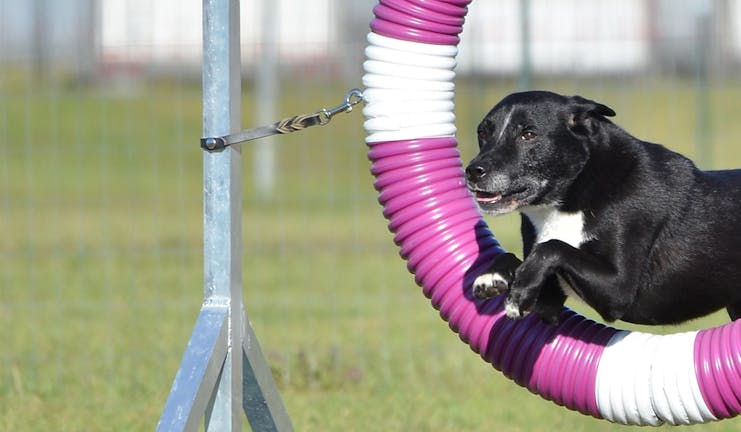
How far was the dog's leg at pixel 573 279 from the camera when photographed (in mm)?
3328

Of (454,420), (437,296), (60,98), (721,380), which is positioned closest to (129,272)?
(60,98)

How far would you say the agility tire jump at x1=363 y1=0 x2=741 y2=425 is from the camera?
138 inches

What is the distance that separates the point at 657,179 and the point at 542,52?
544cm

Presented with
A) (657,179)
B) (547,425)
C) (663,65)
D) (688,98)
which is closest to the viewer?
(657,179)

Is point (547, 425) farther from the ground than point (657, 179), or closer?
closer

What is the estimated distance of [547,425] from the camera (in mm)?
4949

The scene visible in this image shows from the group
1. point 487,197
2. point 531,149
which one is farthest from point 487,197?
point 531,149

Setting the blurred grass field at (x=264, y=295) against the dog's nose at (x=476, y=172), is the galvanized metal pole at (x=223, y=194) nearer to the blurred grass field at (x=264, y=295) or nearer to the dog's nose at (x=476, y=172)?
the dog's nose at (x=476, y=172)

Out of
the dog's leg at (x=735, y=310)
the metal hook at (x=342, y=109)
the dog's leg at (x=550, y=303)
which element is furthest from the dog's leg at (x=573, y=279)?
the metal hook at (x=342, y=109)

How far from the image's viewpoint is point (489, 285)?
136 inches

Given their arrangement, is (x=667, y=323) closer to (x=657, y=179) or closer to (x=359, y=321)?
(x=657, y=179)

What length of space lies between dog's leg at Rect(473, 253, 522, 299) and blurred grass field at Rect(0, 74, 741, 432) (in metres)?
1.48

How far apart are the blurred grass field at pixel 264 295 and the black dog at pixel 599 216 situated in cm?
143

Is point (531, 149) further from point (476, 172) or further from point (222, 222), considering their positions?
point (222, 222)
